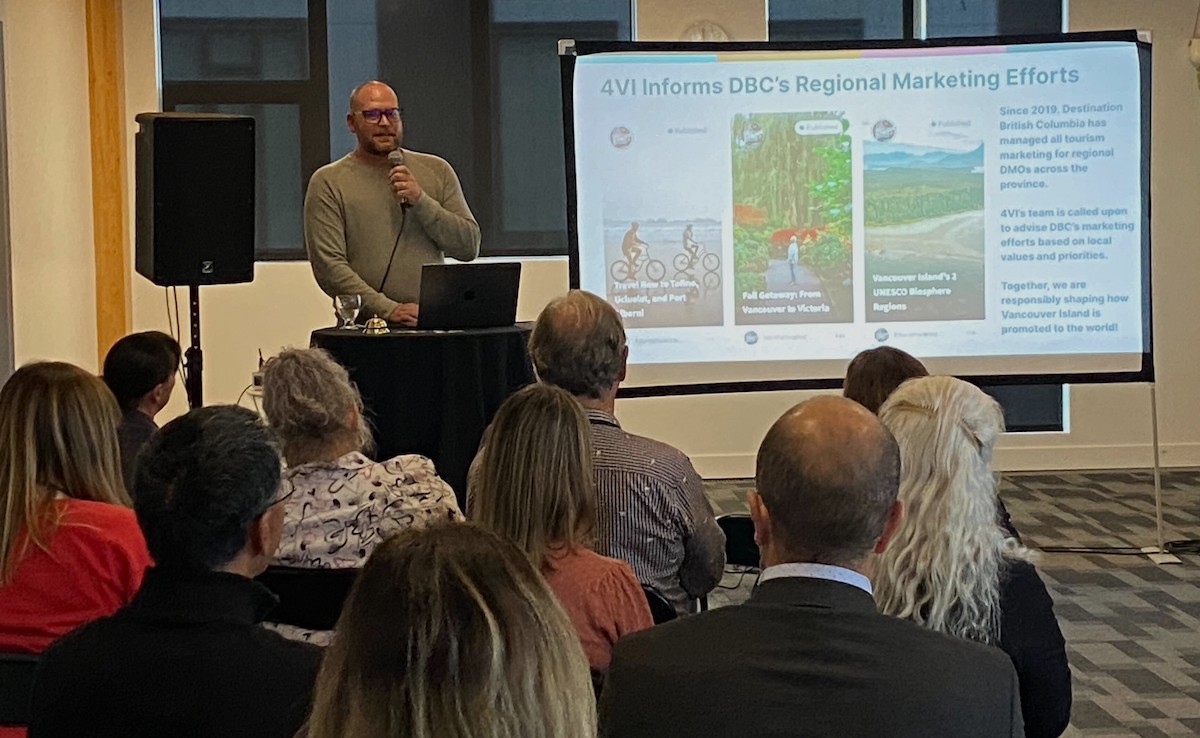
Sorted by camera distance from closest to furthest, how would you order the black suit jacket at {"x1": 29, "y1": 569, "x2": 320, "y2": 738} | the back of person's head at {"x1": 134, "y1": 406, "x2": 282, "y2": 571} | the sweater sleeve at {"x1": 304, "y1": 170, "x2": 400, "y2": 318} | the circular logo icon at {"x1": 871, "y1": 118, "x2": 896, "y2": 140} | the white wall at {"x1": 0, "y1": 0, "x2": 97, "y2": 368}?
1. the black suit jacket at {"x1": 29, "y1": 569, "x2": 320, "y2": 738}
2. the back of person's head at {"x1": 134, "y1": 406, "x2": 282, "y2": 571}
3. the sweater sleeve at {"x1": 304, "y1": 170, "x2": 400, "y2": 318}
4. the circular logo icon at {"x1": 871, "y1": 118, "x2": 896, "y2": 140}
5. the white wall at {"x1": 0, "y1": 0, "x2": 97, "y2": 368}

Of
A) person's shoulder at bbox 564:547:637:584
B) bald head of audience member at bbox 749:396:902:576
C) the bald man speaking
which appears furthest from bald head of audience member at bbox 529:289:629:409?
the bald man speaking

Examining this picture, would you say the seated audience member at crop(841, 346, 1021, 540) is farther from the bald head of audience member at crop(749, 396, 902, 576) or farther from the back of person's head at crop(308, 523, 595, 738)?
the back of person's head at crop(308, 523, 595, 738)

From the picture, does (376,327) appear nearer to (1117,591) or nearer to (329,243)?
(329,243)

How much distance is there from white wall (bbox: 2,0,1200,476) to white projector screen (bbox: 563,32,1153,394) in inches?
82.7

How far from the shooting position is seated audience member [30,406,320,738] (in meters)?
1.52

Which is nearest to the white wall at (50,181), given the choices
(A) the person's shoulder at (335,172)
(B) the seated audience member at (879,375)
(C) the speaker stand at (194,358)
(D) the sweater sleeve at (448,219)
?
(C) the speaker stand at (194,358)

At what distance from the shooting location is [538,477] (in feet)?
7.59

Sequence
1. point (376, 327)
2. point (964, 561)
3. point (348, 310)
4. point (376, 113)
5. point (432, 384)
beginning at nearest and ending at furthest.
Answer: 1. point (964, 561)
2. point (432, 384)
3. point (376, 327)
4. point (348, 310)
5. point (376, 113)

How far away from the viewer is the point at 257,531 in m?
1.71

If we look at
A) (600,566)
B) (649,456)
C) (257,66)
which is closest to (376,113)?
(649,456)

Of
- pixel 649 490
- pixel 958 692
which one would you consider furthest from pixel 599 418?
pixel 958 692

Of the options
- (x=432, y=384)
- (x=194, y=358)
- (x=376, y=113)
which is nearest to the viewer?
(x=432, y=384)

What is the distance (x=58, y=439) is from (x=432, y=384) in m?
1.97

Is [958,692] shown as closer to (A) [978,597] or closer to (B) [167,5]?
(A) [978,597]
